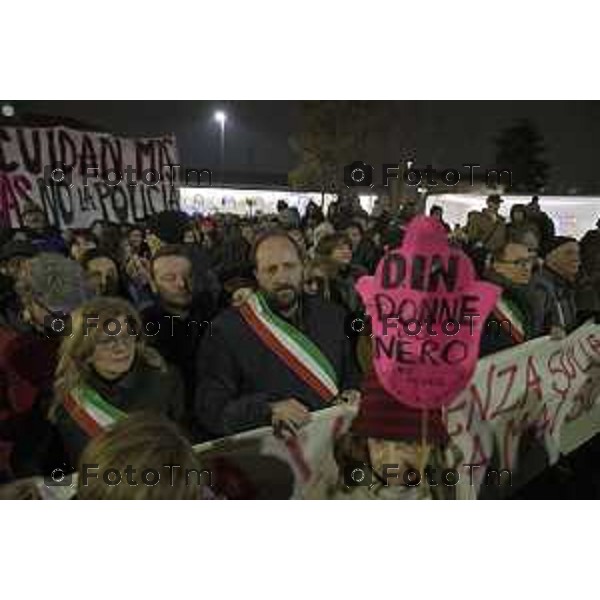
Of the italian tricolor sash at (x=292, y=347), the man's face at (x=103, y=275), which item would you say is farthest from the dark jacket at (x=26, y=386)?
the italian tricolor sash at (x=292, y=347)

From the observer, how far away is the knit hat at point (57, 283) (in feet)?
12.4

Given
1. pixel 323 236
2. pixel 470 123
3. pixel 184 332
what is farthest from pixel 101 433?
pixel 470 123

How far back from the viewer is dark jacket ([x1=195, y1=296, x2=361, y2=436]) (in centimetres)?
387

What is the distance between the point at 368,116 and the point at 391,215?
15.4 inches

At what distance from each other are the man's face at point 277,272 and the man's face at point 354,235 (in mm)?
230

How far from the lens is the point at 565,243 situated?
3.99 metres

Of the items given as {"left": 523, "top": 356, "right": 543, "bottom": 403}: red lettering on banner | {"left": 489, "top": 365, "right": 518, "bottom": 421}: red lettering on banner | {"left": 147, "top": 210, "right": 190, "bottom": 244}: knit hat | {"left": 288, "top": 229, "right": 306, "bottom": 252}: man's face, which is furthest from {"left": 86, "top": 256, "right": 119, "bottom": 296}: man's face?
{"left": 523, "top": 356, "right": 543, "bottom": 403}: red lettering on banner

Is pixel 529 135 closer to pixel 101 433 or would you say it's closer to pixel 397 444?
pixel 397 444

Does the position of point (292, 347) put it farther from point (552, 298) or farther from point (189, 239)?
point (552, 298)

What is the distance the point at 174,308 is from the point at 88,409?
1.66 ft

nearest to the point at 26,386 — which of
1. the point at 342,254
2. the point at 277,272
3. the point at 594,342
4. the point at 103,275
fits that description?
the point at 103,275

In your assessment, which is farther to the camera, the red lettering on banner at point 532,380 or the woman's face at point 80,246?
the red lettering on banner at point 532,380

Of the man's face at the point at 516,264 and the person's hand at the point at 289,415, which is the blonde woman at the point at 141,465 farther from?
the man's face at the point at 516,264

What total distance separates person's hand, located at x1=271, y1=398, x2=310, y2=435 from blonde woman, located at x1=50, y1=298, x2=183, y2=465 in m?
0.55
